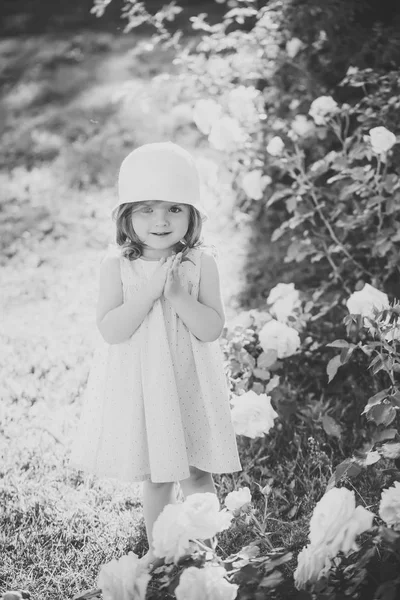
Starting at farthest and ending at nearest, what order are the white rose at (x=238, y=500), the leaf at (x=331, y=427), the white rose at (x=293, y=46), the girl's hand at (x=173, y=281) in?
the white rose at (x=293, y=46), the leaf at (x=331, y=427), the girl's hand at (x=173, y=281), the white rose at (x=238, y=500)

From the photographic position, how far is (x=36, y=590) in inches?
80.5

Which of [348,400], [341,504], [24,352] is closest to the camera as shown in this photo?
[341,504]

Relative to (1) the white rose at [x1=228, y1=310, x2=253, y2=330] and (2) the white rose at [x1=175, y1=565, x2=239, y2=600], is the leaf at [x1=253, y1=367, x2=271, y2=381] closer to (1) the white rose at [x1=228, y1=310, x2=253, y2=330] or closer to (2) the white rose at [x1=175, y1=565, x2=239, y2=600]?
(1) the white rose at [x1=228, y1=310, x2=253, y2=330]

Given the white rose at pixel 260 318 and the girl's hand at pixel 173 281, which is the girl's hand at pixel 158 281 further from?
the white rose at pixel 260 318

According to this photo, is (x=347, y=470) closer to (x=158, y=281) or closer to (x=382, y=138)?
(x=158, y=281)

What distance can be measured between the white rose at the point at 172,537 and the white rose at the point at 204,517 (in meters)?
0.01

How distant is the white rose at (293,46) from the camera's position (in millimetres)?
3580

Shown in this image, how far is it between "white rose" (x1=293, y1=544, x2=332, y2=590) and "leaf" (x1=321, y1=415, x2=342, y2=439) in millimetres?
1046

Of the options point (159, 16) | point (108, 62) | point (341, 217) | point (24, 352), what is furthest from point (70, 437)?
point (108, 62)

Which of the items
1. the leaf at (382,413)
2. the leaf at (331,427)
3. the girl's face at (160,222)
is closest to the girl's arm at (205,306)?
the girl's face at (160,222)

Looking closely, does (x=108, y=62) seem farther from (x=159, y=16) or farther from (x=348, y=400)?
(x=348, y=400)

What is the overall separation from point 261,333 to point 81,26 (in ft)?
21.7

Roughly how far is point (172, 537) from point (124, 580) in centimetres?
13

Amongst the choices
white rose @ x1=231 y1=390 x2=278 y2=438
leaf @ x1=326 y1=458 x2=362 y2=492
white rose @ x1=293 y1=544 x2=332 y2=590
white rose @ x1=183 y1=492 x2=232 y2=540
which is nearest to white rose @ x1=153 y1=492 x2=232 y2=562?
white rose @ x1=183 y1=492 x2=232 y2=540
